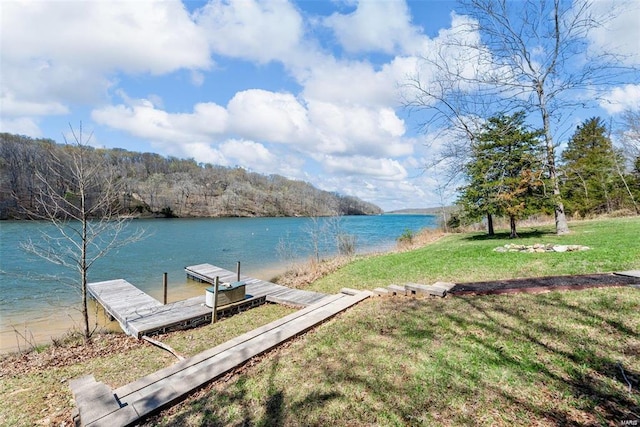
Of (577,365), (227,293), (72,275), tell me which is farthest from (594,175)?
(72,275)

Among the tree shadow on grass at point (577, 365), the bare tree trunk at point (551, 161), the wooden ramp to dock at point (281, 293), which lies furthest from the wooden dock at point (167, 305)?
the bare tree trunk at point (551, 161)

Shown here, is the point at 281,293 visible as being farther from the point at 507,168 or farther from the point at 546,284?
the point at 507,168

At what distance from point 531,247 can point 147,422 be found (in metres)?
10.9

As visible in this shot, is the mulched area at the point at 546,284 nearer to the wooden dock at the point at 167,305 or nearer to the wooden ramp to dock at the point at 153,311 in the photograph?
the wooden dock at the point at 167,305

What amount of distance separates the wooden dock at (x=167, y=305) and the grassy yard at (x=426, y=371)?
141cm

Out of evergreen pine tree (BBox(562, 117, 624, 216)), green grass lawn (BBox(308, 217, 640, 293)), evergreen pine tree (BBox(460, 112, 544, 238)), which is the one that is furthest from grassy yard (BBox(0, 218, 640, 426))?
evergreen pine tree (BBox(562, 117, 624, 216))

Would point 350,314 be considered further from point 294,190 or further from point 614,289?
point 294,190

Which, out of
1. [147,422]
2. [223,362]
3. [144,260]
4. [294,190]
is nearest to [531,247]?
[223,362]

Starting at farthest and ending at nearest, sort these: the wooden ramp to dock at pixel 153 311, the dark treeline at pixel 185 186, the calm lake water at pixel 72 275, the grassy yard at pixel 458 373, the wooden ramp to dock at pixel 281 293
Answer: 1. the dark treeline at pixel 185 186
2. the wooden ramp to dock at pixel 281 293
3. the calm lake water at pixel 72 275
4. the wooden ramp to dock at pixel 153 311
5. the grassy yard at pixel 458 373

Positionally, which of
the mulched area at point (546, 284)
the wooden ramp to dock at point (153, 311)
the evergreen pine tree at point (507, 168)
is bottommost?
the wooden ramp to dock at point (153, 311)

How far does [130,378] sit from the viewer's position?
16.5 feet

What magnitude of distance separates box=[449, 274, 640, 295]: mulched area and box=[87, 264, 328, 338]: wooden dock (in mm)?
4387

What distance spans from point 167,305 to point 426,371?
8306mm

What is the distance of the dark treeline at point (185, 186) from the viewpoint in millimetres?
56559
